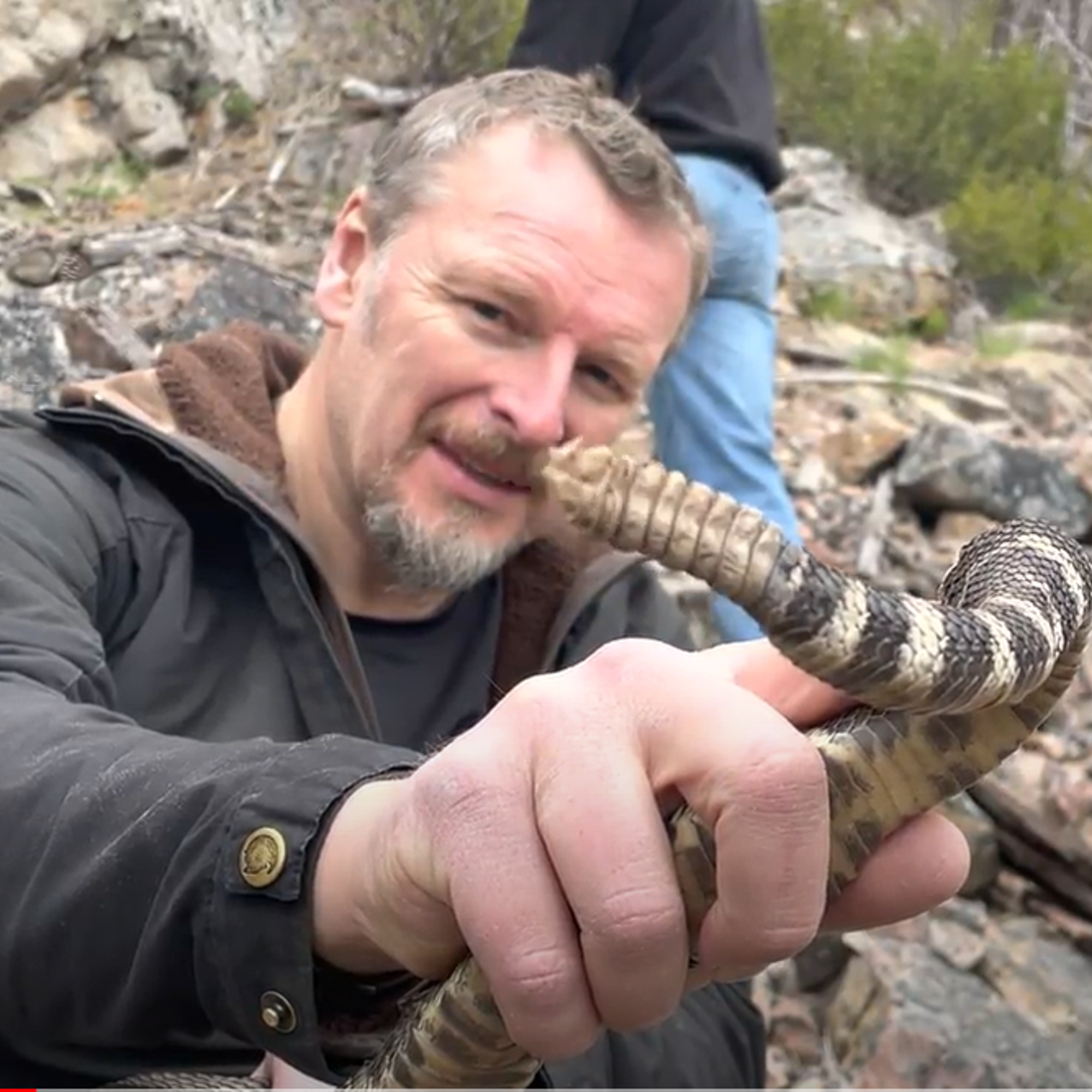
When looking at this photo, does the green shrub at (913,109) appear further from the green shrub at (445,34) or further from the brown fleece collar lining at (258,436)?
the brown fleece collar lining at (258,436)

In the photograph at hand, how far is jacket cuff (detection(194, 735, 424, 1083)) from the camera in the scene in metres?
1.23

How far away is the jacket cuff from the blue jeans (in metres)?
3.00

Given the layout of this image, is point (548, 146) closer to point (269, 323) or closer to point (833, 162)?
point (269, 323)

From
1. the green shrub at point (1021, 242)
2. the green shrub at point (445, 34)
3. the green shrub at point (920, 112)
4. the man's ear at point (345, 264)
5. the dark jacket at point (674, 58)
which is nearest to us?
the man's ear at point (345, 264)

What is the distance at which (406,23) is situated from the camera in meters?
9.54

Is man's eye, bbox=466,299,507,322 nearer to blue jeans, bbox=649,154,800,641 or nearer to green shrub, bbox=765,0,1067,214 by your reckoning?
blue jeans, bbox=649,154,800,641

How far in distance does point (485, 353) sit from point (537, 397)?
0.40ft

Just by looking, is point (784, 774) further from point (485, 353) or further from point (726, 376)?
point (726, 376)

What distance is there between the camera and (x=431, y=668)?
2598 millimetres

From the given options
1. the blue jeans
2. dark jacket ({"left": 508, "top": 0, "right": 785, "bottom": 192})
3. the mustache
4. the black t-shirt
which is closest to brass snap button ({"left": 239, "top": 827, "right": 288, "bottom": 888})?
the black t-shirt

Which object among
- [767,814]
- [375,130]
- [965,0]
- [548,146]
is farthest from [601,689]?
[965,0]

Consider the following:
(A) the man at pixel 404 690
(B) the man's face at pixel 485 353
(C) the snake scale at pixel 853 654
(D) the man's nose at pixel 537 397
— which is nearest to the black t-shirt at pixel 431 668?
(A) the man at pixel 404 690

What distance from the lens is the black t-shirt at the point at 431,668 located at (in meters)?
2.48

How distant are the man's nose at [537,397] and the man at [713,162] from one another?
5.50 feet
